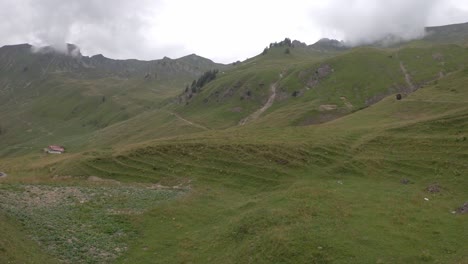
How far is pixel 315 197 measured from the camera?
38.2 m

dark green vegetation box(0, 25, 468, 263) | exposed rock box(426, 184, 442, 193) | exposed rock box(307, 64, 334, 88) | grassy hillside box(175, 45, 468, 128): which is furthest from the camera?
exposed rock box(307, 64, 334, 88)

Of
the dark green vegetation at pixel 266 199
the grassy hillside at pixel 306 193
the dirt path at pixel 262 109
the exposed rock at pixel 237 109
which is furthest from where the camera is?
the exposed rock at pixel 237 109

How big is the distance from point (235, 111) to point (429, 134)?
12243 centimetres

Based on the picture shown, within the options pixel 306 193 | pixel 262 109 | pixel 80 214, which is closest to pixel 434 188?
pixel 306 193

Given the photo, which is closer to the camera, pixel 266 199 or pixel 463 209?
pixel 463 209

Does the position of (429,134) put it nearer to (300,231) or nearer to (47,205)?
(300,231)

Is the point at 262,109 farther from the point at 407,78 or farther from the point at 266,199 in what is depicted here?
the point at 266,199

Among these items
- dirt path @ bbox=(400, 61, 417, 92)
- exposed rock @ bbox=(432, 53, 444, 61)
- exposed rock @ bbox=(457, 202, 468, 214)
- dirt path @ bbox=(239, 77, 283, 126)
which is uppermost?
exposed rock @ bbox=(432, 53, 444, 61)

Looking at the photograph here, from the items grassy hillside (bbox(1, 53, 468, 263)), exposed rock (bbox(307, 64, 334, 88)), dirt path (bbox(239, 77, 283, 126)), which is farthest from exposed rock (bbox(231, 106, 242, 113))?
grassy hillside (bbox(1, 53, 468, 263))

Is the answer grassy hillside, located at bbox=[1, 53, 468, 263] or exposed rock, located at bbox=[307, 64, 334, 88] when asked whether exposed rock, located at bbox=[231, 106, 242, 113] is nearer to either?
exposed rock, located at bbox=[307, 64, 334, 88]

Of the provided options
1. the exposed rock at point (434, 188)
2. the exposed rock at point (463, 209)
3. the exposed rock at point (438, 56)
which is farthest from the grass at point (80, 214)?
the exposed rock at point (438, 56)

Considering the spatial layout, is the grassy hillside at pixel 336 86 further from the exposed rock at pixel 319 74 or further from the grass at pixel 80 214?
the grass at pixel 80 214

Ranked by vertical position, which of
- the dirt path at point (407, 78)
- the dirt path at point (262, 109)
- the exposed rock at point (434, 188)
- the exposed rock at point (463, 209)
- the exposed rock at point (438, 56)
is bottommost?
the exposed rock at point (463, 209)

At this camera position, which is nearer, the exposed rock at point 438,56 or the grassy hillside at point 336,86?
the grassy hillside at point 336,86
